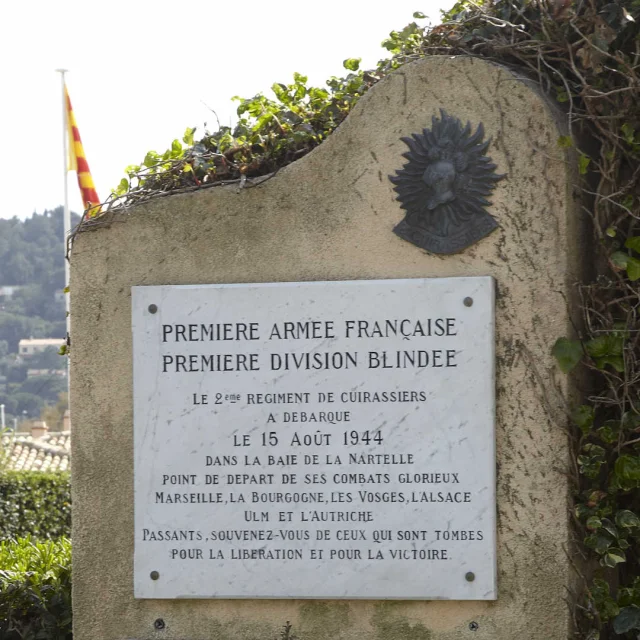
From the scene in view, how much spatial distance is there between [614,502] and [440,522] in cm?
62

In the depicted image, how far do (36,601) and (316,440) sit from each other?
1.58 meters

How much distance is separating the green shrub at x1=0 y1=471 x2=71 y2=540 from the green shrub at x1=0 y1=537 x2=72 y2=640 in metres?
5.20

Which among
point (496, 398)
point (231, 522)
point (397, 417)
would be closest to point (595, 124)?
point (496, 398)

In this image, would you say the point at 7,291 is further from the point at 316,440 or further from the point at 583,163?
the point at 583,163

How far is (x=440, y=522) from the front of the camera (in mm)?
3355

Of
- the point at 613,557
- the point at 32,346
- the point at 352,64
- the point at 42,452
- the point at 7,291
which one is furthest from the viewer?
the point at 7,291

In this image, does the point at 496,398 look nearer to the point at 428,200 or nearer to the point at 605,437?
the point at 605,437

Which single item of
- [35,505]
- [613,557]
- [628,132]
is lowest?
[613,557]

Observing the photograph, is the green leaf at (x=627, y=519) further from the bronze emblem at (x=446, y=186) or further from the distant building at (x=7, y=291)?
the distant building at (x=7, y=291)

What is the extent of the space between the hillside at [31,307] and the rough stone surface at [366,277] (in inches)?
2722

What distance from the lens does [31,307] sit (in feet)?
255

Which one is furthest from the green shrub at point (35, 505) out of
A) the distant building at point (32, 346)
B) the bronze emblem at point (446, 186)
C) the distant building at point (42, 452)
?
the distant building at point (32, 346)

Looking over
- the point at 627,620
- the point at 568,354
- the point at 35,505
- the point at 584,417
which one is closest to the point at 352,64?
the point at 568,354

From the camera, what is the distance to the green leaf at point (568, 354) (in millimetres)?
3227
